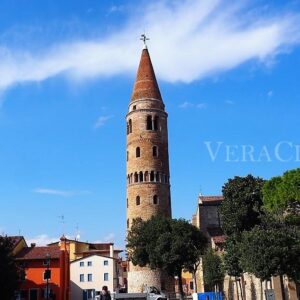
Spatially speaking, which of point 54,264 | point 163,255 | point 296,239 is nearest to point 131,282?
point 54,264

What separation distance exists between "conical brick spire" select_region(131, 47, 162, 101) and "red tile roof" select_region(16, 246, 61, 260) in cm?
1977

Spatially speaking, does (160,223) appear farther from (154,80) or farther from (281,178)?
(154,80)

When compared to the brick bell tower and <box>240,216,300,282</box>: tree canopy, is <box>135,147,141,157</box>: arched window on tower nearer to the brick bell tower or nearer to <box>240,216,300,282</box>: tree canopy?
the brick bell tower

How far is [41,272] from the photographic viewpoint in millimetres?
53062

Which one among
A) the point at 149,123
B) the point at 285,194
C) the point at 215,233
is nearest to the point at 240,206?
the point at 285,194

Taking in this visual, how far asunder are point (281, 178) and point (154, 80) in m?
28.2

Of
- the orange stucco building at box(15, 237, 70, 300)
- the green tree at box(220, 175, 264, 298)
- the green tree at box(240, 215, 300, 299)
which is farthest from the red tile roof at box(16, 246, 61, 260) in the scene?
the green tree at box(240, 215, 300, 299)

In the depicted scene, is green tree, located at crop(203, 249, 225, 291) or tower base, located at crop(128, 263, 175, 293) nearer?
green tree, located at crop(203, 249, 225, 291)

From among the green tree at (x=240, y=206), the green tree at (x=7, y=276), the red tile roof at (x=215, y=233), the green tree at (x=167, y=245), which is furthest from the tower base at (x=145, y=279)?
the green tree at (x=7, y=276)

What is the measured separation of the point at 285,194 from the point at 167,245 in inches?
506

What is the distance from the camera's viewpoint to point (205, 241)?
46.6 meters

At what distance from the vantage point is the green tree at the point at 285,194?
3488 cm

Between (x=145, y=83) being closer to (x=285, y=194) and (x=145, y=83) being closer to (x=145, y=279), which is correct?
(x=145, y=279)

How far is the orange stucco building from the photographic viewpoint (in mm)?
51719
